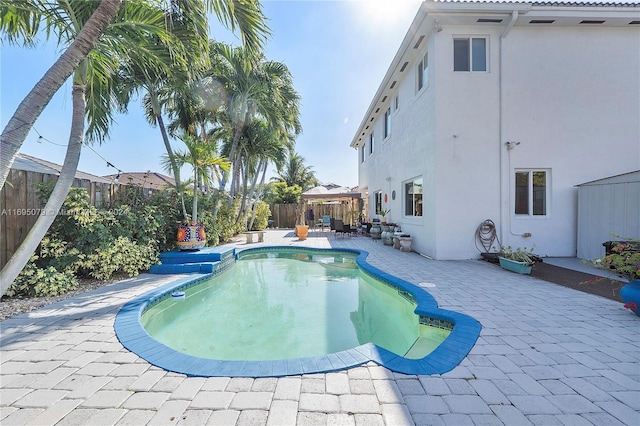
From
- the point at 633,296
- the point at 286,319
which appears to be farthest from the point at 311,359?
the point at 633,296

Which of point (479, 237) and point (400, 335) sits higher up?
point (479, 237)

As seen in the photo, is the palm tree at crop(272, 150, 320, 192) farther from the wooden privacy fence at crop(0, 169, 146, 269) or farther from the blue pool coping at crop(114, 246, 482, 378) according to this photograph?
the blue pool coping at crop(114, 246, 482, 378)

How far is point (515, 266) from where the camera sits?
638 centimetres

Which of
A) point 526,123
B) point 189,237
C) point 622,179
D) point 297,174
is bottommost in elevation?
point 189,237

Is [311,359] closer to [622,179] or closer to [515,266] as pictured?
[515,266]

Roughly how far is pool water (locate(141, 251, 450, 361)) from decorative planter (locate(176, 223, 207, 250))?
50.7 inches

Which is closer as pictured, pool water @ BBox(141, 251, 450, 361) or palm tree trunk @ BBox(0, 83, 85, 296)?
palm tree trunk @ BBox(0, 83, 85, 296)

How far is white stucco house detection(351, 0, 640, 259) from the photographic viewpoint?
780 cm

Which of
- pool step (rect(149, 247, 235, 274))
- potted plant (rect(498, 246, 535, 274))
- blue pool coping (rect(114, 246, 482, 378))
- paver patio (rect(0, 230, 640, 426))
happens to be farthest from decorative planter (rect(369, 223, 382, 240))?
paver patio (rect(0, 230, 640, 426))

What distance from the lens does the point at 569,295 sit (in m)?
4.73

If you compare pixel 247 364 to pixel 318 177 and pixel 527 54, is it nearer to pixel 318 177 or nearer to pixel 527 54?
pixel 527 54

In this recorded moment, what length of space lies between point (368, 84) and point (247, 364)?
13677 mm

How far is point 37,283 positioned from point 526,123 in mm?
12093

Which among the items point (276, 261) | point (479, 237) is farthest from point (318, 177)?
point (479, 237)
